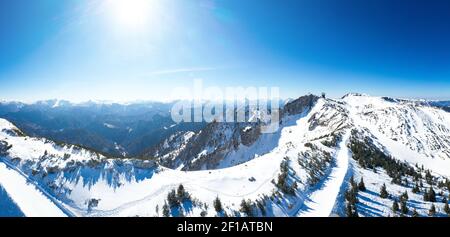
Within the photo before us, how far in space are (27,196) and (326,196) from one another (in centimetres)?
4011

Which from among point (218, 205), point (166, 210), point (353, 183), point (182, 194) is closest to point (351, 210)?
point (353, 183)

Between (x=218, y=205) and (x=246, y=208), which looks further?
(x=218, y=205)

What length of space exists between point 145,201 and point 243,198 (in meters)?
13.1

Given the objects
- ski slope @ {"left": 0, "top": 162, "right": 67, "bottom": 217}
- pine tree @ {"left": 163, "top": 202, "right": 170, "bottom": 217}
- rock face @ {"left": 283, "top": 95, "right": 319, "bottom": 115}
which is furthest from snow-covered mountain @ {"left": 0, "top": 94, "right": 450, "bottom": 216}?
rock face @ {"left": 283, "top": 95, "right": 319, "bottom": 115}

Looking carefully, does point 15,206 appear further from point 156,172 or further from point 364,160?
point 364,160

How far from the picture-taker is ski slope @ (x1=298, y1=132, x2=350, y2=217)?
3231 centimetres

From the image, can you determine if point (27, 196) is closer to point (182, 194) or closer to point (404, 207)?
point (182, 194)

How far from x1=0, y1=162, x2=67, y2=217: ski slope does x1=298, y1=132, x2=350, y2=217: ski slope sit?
29.7 metres

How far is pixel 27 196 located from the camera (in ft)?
112

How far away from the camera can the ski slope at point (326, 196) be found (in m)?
32.3

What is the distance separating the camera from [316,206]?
34.3m

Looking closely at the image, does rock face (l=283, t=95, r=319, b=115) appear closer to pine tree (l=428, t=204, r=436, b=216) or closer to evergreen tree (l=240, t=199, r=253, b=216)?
pine tree (l=428, t=204, r=436, b=216)
